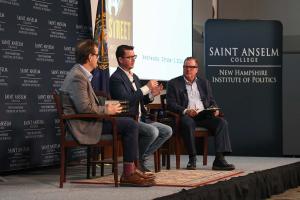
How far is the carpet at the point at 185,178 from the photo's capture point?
5414mm

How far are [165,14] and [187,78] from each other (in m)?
1.57

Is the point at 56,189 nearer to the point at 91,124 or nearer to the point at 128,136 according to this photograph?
the point at 91,124

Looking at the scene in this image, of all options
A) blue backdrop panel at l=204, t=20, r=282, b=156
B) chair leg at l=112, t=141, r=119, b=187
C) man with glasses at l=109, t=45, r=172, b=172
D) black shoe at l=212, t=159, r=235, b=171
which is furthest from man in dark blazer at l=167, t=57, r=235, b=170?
chair leg at l=112, t=141, r=119, b=187

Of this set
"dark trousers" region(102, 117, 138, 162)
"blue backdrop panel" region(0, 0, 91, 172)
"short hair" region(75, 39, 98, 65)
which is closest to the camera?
"dark trousers" region(102, 117, 138, 162)

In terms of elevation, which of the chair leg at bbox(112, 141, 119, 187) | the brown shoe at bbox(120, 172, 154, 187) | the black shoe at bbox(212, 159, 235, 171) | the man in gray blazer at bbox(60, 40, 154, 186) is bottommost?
the black shoe at bbox(212, 159, 235, 171)

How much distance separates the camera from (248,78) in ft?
27.6

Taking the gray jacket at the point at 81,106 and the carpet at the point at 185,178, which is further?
the carpet at the point at 185,178

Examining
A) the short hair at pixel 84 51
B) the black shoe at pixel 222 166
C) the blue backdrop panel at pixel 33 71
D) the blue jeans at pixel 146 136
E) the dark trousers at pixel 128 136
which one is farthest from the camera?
the black shoe at pixel 222 166

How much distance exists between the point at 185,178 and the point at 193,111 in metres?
1.07

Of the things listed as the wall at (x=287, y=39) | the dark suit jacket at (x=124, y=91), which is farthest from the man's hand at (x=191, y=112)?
the wall at (x=287, y=39)

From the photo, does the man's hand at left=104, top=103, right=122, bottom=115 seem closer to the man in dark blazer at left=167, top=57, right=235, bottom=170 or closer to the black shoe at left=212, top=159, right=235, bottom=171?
the man in dark blazer at left=167, top=57, right=235, bottom=170

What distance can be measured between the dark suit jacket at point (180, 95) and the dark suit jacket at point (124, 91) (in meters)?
0.94

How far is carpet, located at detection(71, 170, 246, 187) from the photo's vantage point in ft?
17.8

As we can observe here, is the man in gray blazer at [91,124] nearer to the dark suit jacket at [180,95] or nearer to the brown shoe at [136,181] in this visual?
the brown shoe at [136,181]
